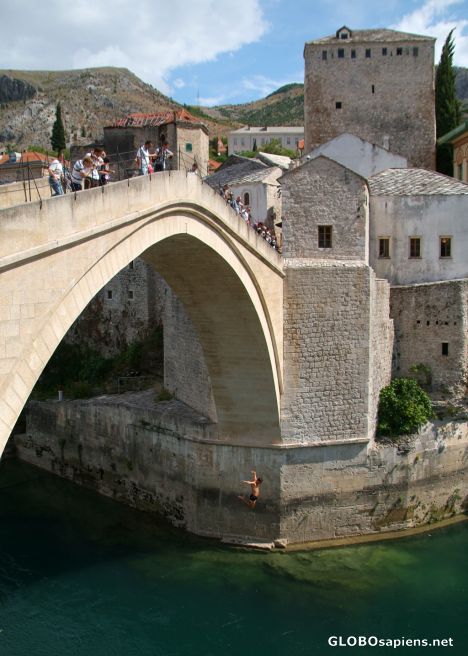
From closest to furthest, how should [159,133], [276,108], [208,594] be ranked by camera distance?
[208,594] < [159,133] < [276,108]

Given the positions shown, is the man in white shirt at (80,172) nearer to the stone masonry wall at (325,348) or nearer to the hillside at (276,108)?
the stone masonry wall at (325,348)

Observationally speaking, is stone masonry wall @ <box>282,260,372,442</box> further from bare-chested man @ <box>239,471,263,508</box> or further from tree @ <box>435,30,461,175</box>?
tree @ <box>435,30,461,175</box>

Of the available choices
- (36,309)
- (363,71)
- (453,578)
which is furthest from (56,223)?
(363,71)

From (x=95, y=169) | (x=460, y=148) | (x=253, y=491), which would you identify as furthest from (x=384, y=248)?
(x=95, y=169)

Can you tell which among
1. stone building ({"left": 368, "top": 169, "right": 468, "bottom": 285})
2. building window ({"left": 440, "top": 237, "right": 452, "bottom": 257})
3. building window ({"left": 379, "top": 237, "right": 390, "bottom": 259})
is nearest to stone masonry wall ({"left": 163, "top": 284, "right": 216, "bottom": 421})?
stone building ({"left": 368, "top": 169, "right": 468, "bottom": 285})

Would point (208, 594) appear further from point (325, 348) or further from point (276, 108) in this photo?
point (276, 108)

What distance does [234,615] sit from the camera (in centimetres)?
1337

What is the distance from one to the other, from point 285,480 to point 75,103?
225 feet

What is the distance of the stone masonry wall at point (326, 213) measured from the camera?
615 inches

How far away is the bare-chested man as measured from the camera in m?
15.4

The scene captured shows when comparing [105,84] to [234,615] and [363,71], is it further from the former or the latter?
[234,615]

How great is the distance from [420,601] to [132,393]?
32.3 feet

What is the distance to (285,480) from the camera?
15594mm

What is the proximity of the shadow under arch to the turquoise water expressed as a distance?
282 centimetres
